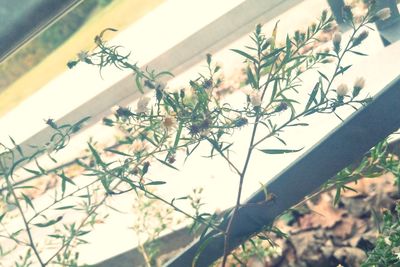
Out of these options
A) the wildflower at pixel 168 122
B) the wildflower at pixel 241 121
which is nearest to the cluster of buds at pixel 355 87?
the wildflower at pixel 241 121

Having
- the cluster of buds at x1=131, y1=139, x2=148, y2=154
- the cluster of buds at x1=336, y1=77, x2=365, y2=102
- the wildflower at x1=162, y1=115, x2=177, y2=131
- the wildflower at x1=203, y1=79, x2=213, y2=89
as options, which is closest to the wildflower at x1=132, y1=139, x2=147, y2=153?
the cluster of buds at x1=131, y1=139, x2=148, y2=154

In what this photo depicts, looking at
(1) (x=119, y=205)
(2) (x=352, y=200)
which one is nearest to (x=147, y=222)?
(1) (x=119, y=205)

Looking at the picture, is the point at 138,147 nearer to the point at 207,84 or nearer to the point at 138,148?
the point at 138,148

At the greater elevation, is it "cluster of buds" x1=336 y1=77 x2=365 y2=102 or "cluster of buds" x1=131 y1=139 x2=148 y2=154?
"cluster of buds" x1=131 y1=139 x2=148 y2=154

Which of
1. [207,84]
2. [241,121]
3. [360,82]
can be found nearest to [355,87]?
[360,82]

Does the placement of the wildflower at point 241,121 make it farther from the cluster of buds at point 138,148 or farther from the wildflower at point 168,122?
the cluster of buds at point 138,148

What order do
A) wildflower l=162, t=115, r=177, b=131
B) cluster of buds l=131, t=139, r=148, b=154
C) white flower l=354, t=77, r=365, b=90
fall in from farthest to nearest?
1. cluster of buds l=131, t=139, r=148, b=154
2. wildflower l=162, t=115, r=177, b=131
3. white flower l=354, t=77, r=365, b=90

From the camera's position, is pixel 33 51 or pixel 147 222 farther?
pixel 33 51

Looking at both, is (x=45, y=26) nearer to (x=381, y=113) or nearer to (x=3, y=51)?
(x=3, y=51)

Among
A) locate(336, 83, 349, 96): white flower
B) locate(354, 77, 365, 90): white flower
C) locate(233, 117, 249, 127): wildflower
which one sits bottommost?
locate(354, 77, 365, 90): white flower

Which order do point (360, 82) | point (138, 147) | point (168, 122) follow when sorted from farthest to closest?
point (138, 147)
point (168, 122)
point (360, 82)

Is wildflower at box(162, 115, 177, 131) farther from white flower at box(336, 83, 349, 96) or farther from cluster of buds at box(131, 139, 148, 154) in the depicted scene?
white flower at box(336, 83, 349, 96)
